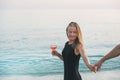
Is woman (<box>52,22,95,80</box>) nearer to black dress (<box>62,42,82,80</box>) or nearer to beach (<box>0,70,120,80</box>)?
black dress (<box>62,42,82,80</box>)

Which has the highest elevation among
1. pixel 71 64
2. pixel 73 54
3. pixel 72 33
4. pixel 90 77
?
pixel 72 33

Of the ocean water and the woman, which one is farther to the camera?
the ocean water

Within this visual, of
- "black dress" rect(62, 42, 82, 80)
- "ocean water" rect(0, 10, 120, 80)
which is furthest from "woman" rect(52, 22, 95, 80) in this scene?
"ocean water" rect(0, 10, 120, 80)

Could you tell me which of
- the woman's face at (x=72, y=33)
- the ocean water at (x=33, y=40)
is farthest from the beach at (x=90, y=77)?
the woman's face at (x=72, y=33)

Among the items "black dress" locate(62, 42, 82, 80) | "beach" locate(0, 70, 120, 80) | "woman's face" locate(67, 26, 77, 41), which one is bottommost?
"beach" locate(0, 70, 120, 80)

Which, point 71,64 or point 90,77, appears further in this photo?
point 90,77

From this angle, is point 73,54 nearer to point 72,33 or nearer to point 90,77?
point 72,33

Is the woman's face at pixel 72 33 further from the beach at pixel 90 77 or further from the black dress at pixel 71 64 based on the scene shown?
the beach at pixel 90 77

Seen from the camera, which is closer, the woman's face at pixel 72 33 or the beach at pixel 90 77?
the woman's face at pixel 72 33

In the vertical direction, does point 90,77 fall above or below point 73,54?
below

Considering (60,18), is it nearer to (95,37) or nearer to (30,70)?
(95,37)

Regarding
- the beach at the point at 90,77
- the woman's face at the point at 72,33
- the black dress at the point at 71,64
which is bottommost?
the beach at the point at 90,77

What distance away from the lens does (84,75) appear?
3.87 m

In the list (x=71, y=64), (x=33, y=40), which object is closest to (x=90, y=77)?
(x=33, y=40)
